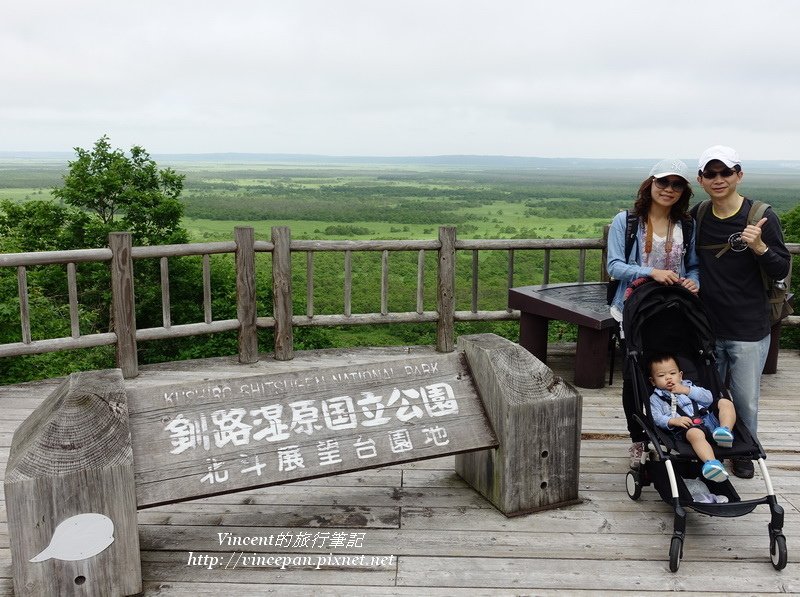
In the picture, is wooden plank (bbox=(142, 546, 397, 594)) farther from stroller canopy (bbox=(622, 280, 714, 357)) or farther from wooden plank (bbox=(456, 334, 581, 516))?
stroller canopy (bbox=(622, 280, 714, 357))

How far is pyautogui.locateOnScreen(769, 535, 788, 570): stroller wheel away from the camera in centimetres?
296

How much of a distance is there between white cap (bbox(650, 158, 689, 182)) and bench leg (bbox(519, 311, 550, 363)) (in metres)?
2.32

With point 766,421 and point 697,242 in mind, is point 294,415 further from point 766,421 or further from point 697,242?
point 766,421

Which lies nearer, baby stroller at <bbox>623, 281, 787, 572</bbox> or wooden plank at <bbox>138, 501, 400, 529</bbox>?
baby stroller at <bbox>623, 281, 787, 572</bbox>

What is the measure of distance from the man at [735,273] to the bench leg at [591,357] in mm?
1555

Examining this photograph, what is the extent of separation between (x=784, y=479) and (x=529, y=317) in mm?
2299

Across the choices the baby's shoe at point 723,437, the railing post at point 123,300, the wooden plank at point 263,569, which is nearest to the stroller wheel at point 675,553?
the baby's shoe at point 723,437

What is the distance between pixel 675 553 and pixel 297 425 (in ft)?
5.29

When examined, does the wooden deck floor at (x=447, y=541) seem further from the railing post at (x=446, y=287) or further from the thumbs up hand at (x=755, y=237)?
the railing post at (x=446, y=287)

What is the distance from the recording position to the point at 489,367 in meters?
3.42

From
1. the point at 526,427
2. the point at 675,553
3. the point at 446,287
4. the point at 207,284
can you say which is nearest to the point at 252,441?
the point at 526,427

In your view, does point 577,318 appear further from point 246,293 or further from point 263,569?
point 263,569

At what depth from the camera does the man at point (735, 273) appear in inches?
137

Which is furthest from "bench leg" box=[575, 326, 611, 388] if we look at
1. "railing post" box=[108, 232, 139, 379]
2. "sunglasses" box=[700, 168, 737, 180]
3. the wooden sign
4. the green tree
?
the green tree
